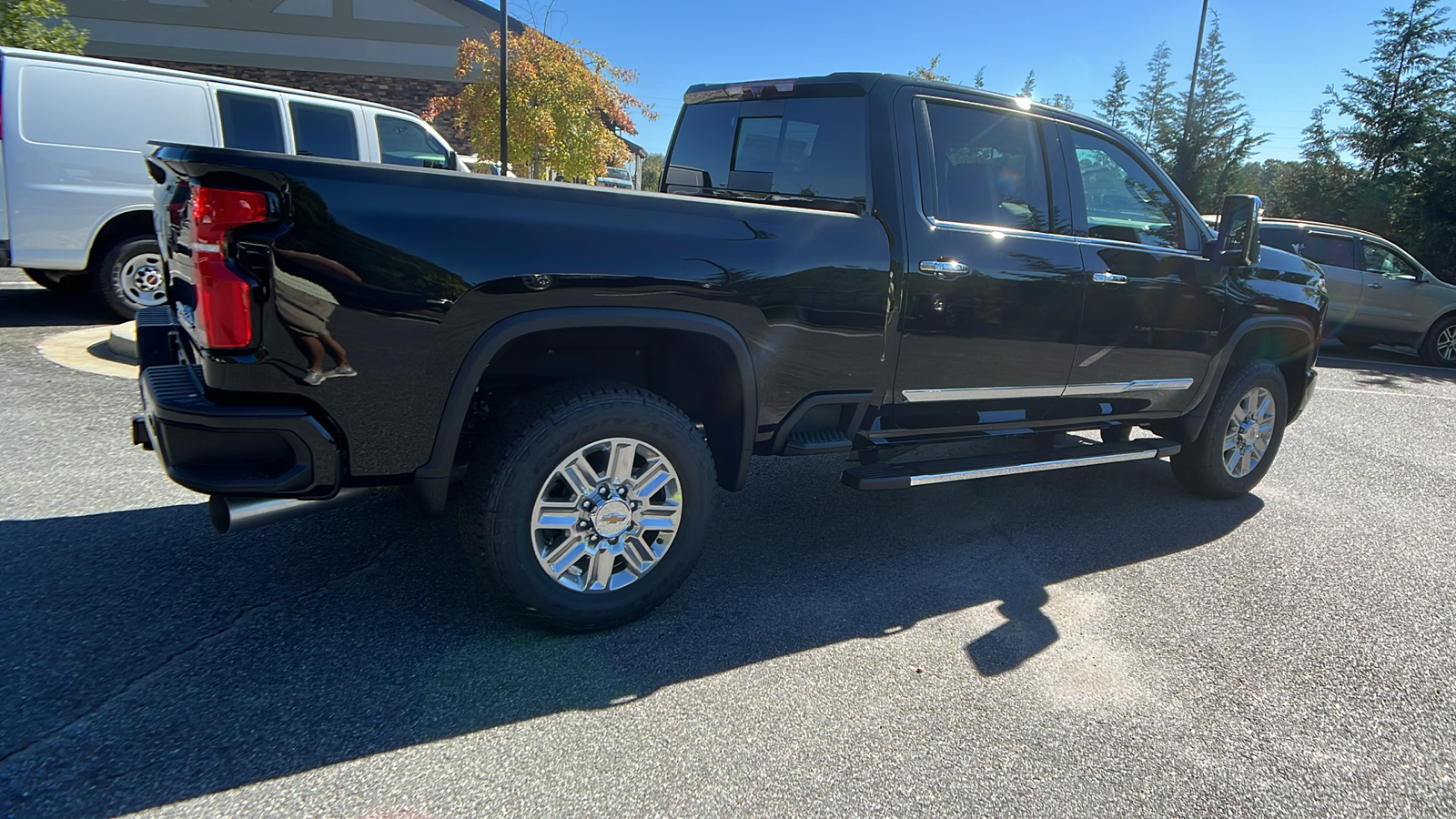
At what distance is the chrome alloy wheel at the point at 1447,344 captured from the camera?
12508mm

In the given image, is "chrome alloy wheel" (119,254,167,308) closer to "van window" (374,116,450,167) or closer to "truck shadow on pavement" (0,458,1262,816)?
"van window" (374,116,450,167)

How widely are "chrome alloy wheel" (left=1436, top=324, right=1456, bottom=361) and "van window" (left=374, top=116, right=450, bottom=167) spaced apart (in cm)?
1347

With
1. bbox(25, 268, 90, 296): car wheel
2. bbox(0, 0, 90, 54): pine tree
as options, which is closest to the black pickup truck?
bbox(25, 268, 90, 296): car wheel

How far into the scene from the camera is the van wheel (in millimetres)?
7445

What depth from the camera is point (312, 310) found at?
8.27ft

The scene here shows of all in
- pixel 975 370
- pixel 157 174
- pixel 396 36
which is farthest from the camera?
pixel 396 36

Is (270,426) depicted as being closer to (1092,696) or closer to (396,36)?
(1092,696)

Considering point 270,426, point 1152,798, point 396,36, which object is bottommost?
point 1152,798

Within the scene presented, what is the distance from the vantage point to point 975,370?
393 cm

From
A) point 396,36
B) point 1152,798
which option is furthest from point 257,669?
point 396,36

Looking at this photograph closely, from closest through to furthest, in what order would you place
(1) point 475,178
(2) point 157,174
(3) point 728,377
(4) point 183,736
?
(4) point 183,736 → (1) point 475,178 → (2) point 157,174 → (3) point 728,377

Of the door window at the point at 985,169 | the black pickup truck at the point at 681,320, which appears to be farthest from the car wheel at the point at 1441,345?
the door window at the point at 985,169

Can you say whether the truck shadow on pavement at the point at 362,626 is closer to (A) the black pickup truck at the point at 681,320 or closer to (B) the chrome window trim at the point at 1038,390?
(A) the black pickup truck at the point at 681,320

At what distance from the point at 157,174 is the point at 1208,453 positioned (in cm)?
520
